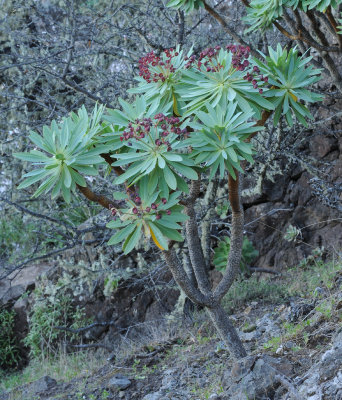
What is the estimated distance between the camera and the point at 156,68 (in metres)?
3.64

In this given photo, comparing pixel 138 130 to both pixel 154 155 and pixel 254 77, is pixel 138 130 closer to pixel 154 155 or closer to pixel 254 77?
pixel 154 155

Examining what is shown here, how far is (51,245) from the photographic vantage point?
9516 mm

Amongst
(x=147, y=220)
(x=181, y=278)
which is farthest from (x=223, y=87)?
(x=181, y=278)

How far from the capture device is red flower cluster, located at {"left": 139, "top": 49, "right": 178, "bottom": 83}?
11.8ft

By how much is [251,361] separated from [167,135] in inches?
66.8

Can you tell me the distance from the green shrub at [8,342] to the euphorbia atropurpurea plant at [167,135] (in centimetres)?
576

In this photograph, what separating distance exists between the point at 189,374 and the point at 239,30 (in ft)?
16.7

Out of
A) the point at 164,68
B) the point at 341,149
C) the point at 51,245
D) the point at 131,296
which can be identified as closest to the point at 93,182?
the point at 131,296

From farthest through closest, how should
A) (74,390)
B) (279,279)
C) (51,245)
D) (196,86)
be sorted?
(51,245)
(279,279)
(74,390)
(196,86)

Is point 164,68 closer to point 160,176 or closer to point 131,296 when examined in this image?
point 160,176

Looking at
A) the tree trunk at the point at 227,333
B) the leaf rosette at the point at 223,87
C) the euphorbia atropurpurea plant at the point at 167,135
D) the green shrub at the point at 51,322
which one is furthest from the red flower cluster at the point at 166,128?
the green shrub at the point at 51,322

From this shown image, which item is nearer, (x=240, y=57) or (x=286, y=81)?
(x=240, y=57)

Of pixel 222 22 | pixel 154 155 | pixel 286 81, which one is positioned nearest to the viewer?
pixel 154 155

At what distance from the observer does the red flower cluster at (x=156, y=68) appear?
3.60 meters
